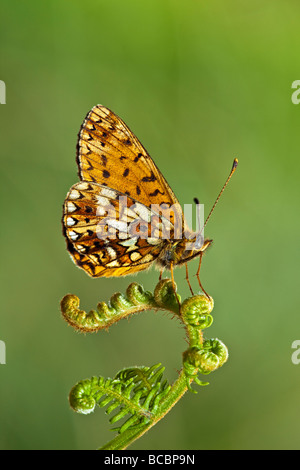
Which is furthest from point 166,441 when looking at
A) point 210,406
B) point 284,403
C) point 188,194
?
point 188,194

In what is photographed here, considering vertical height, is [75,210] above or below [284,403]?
above

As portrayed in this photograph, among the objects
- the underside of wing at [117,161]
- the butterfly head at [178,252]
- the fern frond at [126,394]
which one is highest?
the underside of wing at [117,161]

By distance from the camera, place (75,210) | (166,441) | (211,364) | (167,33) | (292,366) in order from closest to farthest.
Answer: (211,364) < (75,210) < (166,441) < (292,366) < (167,33)

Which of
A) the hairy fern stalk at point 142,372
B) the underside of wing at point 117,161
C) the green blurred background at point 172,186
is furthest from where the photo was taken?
the green blurred background at point 172,186

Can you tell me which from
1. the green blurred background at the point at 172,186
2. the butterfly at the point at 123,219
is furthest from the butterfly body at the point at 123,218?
the green blurred background at the point at 172,186

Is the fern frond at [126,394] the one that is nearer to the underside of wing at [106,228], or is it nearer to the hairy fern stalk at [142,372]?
the hairy fern stalk at [142,372]

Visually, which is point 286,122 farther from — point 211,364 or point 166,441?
point 211,364

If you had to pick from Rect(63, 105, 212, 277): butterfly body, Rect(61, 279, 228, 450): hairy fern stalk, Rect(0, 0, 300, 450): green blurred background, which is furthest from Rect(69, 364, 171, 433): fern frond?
Rect(0, 0, 300, 450): green blurred background

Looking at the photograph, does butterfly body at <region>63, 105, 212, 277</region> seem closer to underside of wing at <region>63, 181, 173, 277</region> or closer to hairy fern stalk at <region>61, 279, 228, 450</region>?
underside of wing at <region>63, 181, 173, 277</region>
